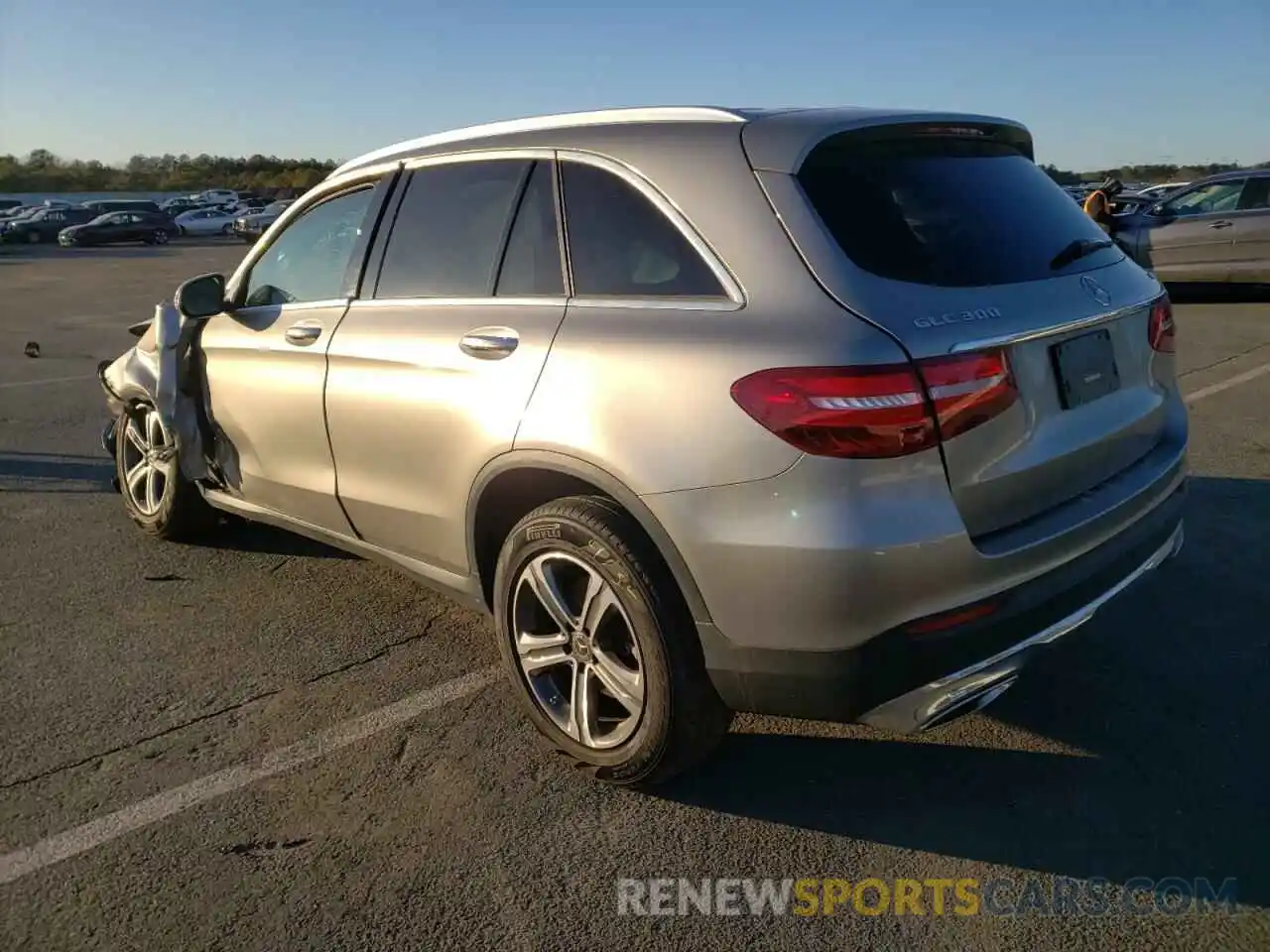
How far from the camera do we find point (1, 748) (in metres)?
3.40

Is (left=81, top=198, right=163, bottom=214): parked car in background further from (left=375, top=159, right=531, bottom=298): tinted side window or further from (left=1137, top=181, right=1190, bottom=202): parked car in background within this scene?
(left=375, top=159, right=531, bottom=298): tinted side window

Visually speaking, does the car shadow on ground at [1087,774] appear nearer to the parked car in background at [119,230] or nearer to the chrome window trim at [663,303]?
the chrome window trim at [663,303]

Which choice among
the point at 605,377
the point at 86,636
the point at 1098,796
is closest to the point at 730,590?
the point at 605,377

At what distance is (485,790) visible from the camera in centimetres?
312

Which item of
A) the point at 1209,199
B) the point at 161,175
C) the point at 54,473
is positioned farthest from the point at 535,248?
the point at 161,175

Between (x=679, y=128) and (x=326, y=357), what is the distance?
1.64m

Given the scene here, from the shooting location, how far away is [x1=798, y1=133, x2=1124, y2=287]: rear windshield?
2744 millimetres

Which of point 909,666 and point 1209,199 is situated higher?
point 1209,199

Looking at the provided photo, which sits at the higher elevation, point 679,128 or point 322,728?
point 679,128

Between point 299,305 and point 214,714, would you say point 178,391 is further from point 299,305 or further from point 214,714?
point 214,714

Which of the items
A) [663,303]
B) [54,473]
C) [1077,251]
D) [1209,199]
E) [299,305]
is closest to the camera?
[663,303]

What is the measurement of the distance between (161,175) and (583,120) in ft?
365

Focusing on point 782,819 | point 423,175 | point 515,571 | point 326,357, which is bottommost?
point 782,819

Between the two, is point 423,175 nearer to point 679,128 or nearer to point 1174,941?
point 679,128
